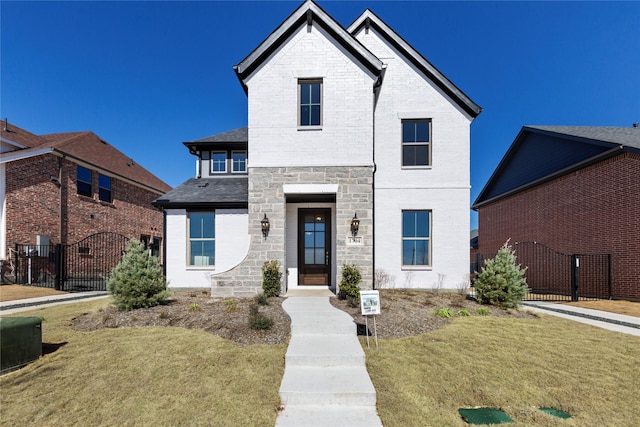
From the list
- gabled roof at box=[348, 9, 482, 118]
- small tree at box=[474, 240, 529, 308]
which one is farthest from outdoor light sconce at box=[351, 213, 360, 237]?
gabled roof at box=[348, 9, 482, 118]

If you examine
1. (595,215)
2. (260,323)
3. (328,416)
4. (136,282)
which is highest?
(595,215)

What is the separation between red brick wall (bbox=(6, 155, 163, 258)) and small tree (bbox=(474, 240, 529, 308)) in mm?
19767

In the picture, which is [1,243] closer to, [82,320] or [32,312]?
[32,312]

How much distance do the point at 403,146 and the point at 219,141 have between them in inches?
314

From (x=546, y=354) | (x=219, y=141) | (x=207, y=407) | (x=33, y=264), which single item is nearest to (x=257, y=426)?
(x=207, y=407)

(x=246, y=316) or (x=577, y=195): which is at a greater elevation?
(x=577, y=195)

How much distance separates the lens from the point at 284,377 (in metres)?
4.38

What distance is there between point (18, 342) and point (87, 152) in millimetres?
16748

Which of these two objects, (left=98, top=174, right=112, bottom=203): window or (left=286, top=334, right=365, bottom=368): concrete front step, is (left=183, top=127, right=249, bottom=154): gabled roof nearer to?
(left=98, top=174, right=112, bottom=203): window

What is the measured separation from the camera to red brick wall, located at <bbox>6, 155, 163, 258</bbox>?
13234 mm

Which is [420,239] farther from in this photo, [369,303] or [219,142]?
[219,142]

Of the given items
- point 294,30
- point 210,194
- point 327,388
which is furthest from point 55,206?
point 327,388

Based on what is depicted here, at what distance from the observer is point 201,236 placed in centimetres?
1119

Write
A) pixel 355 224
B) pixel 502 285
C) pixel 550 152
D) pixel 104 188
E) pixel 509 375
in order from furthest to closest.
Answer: pixel 104 188, pixel 550 152, pixel 355 224, pixel 502 285, pixel 509 375
